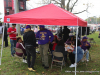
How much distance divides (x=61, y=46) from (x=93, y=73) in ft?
4.93

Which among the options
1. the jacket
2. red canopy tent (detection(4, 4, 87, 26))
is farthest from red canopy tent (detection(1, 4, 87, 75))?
the jacket

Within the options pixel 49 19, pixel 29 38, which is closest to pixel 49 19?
pixel 49 19

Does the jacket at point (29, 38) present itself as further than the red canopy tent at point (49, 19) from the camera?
Yes

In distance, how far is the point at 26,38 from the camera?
3.38 meters

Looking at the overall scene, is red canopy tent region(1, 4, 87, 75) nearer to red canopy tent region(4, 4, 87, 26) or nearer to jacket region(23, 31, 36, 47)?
red canopy tent region(4, 4, 87, 26)

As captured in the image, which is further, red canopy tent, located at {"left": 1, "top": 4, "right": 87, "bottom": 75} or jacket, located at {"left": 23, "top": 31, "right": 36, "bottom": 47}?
jacket, located at {"left": 23, "top": 31, "right": 36, "bottom": 47}

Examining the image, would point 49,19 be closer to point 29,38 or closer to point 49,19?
point 49,19

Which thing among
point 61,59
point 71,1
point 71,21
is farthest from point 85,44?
point 71,1

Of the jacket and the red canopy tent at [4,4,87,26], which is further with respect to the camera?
the jacket

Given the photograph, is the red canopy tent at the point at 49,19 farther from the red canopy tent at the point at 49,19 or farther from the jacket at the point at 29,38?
the jacket at the point at 29,38

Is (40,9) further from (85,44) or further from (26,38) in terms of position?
(85,44)

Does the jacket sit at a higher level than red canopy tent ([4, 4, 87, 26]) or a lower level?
lower

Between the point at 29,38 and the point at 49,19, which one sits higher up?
the point at 49,19

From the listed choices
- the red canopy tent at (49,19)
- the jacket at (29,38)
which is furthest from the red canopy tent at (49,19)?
the jacket at (29,38)
